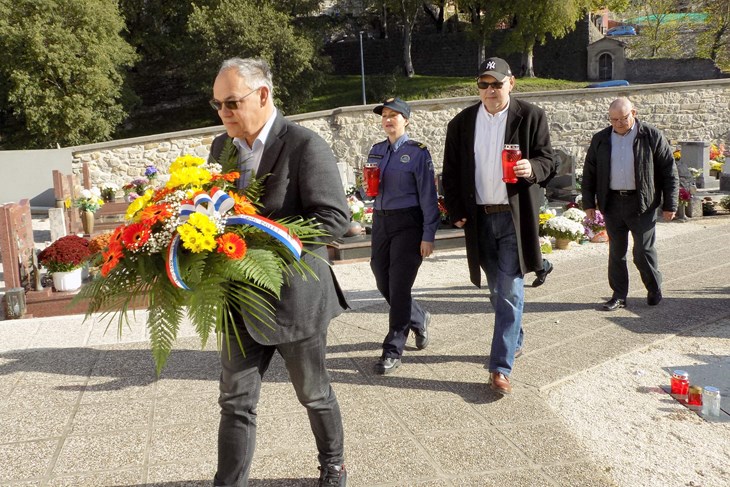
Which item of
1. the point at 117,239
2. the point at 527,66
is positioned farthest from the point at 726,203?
the point at 527,66

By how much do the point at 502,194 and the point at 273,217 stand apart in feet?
6.43

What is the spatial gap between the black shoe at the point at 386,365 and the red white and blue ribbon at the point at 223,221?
2226mm

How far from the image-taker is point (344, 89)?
40594 millimetres

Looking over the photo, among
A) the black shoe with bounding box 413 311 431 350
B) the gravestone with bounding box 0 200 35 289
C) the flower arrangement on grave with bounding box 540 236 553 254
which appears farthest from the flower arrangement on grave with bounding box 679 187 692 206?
the gravestone with bounding box 0 200 35 289

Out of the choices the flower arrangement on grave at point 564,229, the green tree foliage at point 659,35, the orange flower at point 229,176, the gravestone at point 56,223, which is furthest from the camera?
the green tree foliage at point 659,35

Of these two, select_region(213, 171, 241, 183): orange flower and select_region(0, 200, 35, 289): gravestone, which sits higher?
select_region(213, 171, 241, 183): orange flower

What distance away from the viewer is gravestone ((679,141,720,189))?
16.4 metres

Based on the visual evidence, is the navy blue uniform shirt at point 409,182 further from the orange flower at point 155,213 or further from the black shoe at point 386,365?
the orange flower at point 155,213

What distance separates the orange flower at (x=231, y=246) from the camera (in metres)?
2.55

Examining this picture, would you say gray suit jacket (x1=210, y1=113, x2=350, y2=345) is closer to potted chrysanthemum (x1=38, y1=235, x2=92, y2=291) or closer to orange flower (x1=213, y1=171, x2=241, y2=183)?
orange flower (x1=213, y1=171, x2=241, y2=183)

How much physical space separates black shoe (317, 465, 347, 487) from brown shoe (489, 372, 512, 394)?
4.70 ft

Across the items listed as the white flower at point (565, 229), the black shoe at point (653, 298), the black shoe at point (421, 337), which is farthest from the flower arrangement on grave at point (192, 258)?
the white flower at point (565, 229)

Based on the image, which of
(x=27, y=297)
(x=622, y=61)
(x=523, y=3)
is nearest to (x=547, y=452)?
(x=27, y=297)

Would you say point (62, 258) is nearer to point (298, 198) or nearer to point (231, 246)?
point (298, 198)
